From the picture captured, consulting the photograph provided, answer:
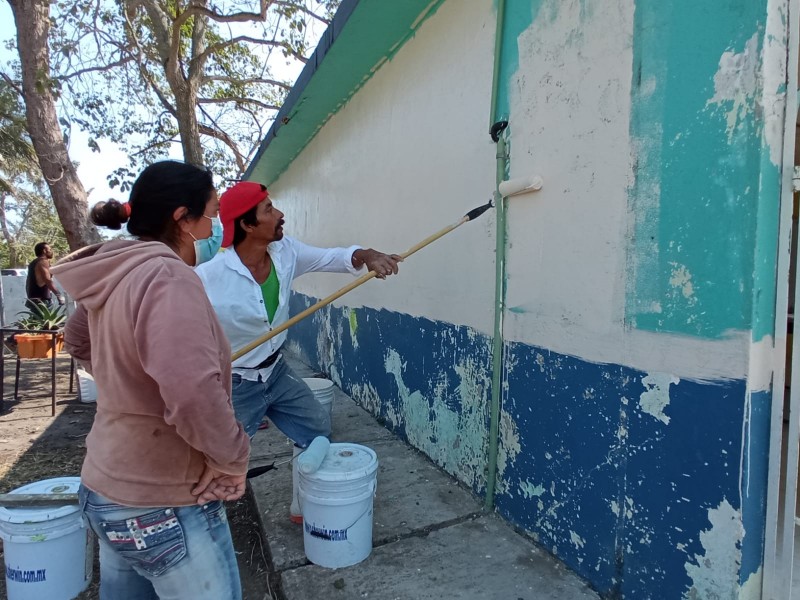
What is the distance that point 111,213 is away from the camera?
155 centimetres

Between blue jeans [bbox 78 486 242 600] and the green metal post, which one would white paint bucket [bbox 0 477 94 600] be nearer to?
blue jeans [bbox 78 486 242 600]

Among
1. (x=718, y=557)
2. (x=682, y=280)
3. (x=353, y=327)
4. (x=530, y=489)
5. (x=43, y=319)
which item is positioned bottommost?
(x=530, y=489)

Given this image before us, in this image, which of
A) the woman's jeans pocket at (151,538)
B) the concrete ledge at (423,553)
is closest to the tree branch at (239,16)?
the concrete ledge at (423,553)

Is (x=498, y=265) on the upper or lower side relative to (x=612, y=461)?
upper

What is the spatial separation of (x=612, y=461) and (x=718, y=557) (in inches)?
18.3

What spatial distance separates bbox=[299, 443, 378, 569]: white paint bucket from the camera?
239 centimetres

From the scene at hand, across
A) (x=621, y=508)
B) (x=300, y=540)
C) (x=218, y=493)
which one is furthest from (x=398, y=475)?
(x=218, y=493)

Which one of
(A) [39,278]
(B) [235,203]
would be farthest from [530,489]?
(A) [39,278]

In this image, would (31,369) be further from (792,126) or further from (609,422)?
(792,126)

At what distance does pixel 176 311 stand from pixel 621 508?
5.82 feet

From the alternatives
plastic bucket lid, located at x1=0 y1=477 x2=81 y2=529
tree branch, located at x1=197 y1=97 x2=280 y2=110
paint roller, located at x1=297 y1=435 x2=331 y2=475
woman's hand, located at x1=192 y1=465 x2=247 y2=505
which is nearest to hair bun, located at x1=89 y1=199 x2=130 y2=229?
woman's hand, located at x1=192 y1=465 x2=247 y2=505

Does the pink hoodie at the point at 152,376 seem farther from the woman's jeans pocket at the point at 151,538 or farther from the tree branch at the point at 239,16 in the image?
the tree branch at the point at 239,16

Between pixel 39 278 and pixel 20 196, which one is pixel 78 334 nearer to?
pixel 39 278

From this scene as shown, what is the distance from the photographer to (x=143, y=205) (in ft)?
4.89
